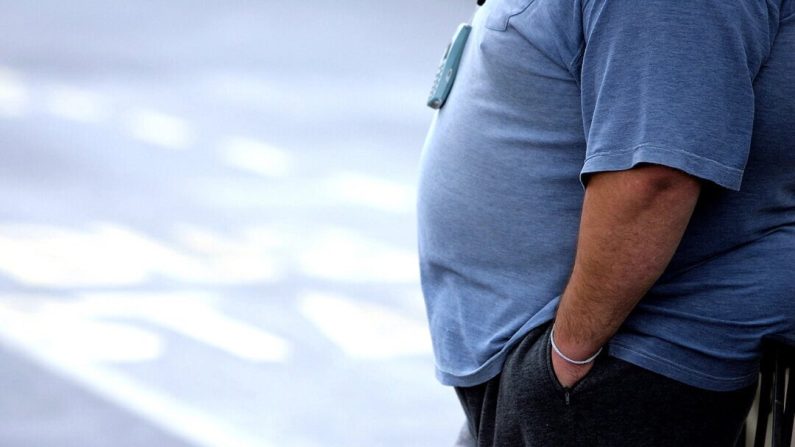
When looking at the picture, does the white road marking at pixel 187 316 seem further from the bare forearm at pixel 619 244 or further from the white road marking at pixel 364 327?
the bare forearm at pixel 619 244

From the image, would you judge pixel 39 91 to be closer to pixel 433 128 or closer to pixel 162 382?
pixel 162 382

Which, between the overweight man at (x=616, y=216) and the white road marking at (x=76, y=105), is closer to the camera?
the overweight man at (x=616, y=216)

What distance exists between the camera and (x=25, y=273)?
4.72 meters

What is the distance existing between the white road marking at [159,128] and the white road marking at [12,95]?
25.9 inches

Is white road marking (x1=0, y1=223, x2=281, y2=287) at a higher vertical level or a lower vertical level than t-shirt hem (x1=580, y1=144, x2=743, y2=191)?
lower

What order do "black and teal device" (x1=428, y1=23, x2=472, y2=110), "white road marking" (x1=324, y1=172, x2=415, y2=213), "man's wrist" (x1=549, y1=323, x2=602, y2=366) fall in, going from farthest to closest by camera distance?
"white road marking" (x1=324, y1=172, x2=415, y2=213) → "black and teal device" (x1=428, y1=23, x2=472, y2=110) → "man's wrist" (x1=549, y1=323, x2=602, y2=366)

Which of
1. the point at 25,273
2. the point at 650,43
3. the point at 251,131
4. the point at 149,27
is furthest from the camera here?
the point at 149,27

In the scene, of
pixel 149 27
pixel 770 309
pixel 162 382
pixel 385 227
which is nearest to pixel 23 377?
pixel 162 382

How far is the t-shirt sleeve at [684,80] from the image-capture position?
1.56m

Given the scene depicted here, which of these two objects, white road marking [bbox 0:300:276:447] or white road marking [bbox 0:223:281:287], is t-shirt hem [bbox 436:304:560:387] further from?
white road marking [bbox 0:223:281:287]

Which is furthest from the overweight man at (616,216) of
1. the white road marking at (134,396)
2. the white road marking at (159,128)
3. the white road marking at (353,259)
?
the white road marking at (159,128)

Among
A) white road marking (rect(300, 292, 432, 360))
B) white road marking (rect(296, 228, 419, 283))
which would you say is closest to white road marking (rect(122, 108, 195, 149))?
white road marking (rect(296, 228, 419, 283))

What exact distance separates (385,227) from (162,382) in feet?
5.79

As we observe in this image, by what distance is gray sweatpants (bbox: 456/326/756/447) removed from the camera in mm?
1759
